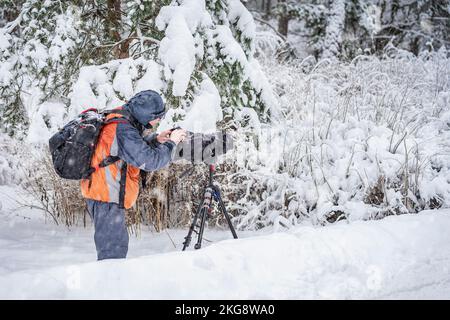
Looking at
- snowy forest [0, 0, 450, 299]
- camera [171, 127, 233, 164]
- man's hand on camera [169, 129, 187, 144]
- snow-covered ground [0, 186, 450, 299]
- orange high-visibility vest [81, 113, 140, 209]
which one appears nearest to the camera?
snow-covered ground [0, 186, 450, 299]

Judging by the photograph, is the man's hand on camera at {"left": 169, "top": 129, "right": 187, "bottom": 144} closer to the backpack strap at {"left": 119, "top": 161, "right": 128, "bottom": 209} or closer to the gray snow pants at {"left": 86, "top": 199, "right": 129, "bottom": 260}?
the backpack strap at {"left": 119, "top": 161, "right": 128, "bottom": 209}

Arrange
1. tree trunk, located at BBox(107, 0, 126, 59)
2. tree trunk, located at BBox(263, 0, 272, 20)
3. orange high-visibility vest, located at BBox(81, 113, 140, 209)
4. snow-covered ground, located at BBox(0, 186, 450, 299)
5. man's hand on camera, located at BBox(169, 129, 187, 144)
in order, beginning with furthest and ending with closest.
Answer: tree trunk, located at BBox(263, 0, 272, 20) → tree trunk, located at BBox(107, 0, 126, 59) → man's hand on camera, located at BBox(169, 129, 187, 144) → orange high-visibility vest, located at BBox(81, 113, 140, 209) → snow-covered ground, located at BBox(0, 186, 450, 299)

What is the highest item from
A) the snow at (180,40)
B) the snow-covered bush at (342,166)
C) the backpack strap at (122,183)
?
the snow at (180,40)

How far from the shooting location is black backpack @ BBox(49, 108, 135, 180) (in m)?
2.80

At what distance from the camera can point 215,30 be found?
488 centimetres

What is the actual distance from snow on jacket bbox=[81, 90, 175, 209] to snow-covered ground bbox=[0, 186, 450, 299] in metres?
0.57

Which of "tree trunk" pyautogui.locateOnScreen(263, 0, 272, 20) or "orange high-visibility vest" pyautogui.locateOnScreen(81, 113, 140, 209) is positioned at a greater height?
"tree trunk" pyautogui.locateOnScreen(263, 0, 272, 20)

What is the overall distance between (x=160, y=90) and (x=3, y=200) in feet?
12.6

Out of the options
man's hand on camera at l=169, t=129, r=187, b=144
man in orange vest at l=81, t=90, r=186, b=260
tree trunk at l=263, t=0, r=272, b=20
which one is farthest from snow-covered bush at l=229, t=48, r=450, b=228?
tree trunk at l=263, t=0, r=272, b=20

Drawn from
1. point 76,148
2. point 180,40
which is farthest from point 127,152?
point 180,40

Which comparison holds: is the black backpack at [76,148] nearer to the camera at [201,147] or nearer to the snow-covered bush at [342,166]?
the camera at [201,147]

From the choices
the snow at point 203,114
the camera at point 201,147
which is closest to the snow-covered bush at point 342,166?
the snow at point 203,114

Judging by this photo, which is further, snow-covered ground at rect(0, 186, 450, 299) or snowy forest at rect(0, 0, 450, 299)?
snowy forest at rect(0, 0, 450, 299)

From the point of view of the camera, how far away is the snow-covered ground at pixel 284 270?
7.80ft
